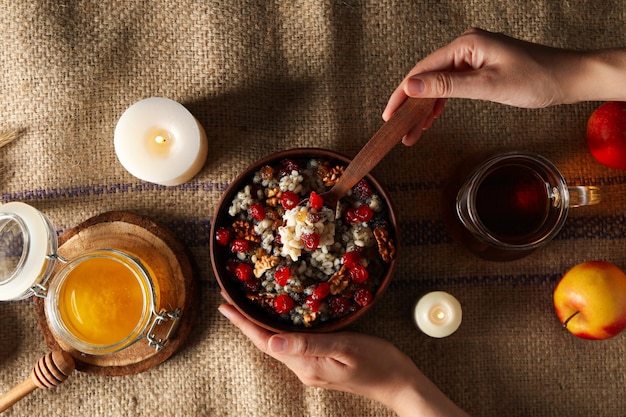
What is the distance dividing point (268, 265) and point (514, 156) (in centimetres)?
45

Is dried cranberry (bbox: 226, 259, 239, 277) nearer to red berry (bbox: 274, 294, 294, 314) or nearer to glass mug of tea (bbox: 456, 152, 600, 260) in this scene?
red berry (bbox: 274, 294, 294, 314)

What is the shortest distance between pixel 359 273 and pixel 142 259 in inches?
15.7

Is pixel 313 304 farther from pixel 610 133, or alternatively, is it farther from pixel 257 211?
pixel 610 133

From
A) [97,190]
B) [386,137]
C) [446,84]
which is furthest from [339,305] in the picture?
[97,190]

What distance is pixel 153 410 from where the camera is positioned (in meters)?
1.00

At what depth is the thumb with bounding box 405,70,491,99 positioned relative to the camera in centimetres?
82

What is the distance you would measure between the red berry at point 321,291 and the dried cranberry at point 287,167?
0.19 metres

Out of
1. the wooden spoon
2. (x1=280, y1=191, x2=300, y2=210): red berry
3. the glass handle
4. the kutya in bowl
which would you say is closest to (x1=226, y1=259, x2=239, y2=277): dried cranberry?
the kutya in bowl

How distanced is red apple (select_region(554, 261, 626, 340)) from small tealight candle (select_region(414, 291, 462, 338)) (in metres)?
0.21

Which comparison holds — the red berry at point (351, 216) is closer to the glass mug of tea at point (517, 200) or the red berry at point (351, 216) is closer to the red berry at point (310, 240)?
the red berry at point (310, 240)

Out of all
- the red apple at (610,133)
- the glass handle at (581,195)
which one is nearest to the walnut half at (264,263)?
the glass handle at (581,195)

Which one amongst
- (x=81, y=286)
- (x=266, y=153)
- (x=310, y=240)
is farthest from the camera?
(x=266, y=153)

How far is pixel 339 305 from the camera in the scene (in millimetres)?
887

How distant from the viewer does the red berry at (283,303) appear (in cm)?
87
